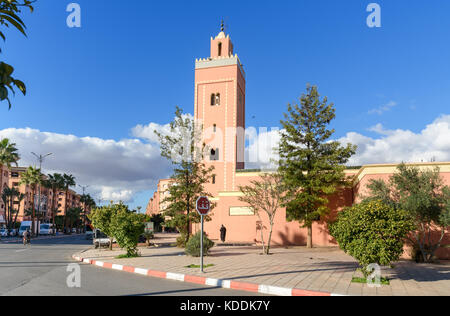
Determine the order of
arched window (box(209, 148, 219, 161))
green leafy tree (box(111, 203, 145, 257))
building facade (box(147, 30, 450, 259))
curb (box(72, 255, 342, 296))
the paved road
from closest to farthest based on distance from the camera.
→ 1. the paved road
2. curb (box(72, 255, 342, 296))
3. green leafy tree (box(111, 203, 145, 257))
4. building facade (box(147, 30, 450, 259))
5. arched window (box(209, 148, 219, 161))

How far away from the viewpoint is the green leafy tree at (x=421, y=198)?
15.0 metres

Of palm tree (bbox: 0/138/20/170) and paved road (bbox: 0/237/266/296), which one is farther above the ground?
palm tree (bbox: 0/138/20/170)

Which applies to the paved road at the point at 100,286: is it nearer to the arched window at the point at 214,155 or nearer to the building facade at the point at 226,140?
the building facade at the point at 226,140

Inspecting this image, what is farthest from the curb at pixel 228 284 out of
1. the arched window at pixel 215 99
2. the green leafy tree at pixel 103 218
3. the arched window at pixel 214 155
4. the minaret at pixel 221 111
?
the arched window at pixel 215 99

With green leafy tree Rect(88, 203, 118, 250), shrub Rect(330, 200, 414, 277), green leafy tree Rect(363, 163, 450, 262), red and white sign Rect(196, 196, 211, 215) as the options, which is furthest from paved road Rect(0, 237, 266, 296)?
green leafy tree Rect(363, 163, 450, 262)

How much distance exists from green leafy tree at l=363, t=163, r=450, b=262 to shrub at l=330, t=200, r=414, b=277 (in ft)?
19.0

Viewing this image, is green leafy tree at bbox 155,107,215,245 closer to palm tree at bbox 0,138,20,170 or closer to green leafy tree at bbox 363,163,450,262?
green leafy tree at bbox 363,163,450,262

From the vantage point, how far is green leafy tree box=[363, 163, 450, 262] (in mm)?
15008

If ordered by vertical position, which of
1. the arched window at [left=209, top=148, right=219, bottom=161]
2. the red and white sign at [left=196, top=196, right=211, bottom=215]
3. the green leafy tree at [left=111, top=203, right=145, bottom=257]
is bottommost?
the green leafy tree at [left=111, top=203, right=145, bottom=257]

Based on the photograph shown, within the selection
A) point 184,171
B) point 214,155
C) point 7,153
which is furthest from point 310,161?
point 7,153

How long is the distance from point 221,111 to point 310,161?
15.7 m

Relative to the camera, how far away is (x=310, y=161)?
991 inches
